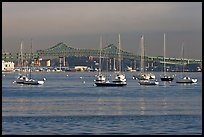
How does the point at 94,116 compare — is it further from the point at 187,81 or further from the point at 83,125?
the point at 187,81

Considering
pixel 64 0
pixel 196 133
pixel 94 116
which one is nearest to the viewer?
pixel 64 0

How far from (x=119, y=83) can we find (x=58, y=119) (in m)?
31.9

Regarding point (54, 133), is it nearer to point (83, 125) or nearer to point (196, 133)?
point (83, 125)

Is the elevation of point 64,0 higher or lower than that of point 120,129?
higher

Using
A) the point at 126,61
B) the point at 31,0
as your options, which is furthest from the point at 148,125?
the point at 126,61

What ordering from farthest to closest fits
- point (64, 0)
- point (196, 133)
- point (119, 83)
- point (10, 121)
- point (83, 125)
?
1. point (119, 83)
2. point (10, 121)
3. point (83, 125)
4. point (196, 133)
5. point (64, 0)

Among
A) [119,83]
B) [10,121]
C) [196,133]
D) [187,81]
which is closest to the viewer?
[196,133]

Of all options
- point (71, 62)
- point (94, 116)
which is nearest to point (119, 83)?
point (94, 116)

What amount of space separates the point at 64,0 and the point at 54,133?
26.7 ft

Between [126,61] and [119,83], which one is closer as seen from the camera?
[119,83]

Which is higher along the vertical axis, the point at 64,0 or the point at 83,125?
the point at 64,0

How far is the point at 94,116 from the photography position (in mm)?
19000

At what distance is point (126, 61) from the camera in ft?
380

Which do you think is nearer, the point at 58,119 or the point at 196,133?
the point at 196,133
